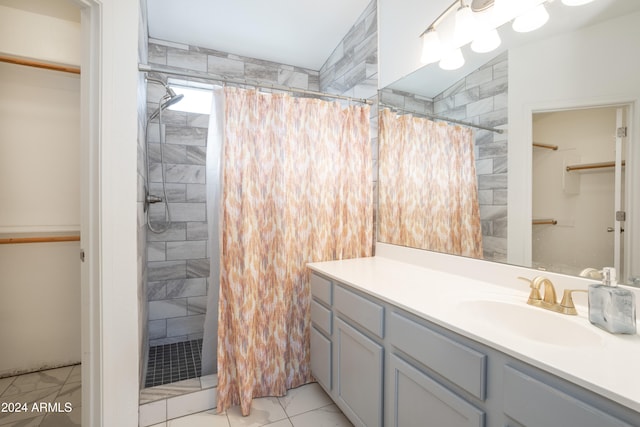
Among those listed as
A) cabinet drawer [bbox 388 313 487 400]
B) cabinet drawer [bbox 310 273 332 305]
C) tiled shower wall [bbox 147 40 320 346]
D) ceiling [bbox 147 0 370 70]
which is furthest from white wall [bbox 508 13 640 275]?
tiled shower wall [bbox 147 40 320 346]

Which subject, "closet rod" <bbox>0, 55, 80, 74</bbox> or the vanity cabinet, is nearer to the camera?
the vanity cabinet

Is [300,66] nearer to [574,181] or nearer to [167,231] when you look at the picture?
[167,231]

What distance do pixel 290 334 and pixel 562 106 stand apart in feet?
6.24

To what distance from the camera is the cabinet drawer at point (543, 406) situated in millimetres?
625

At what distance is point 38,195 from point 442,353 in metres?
2.65

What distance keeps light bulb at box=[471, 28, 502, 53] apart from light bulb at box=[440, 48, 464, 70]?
8cm

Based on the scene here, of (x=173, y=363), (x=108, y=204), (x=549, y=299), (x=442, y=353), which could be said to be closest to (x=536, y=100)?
(x=549, y=299)

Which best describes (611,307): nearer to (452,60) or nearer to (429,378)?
(429,378)

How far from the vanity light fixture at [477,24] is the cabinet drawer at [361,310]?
4.54 ft

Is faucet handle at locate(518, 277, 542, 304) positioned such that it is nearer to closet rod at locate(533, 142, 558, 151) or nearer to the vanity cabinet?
the vanity cabinet

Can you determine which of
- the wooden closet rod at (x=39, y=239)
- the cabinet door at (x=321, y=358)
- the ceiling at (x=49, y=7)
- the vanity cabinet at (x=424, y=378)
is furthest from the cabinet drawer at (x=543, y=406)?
the ceiling at (x=49, y=7)

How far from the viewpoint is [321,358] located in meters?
1.77

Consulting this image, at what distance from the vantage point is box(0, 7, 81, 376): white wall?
191 centimetres

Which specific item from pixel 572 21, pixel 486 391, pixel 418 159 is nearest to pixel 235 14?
pixel 418 159
